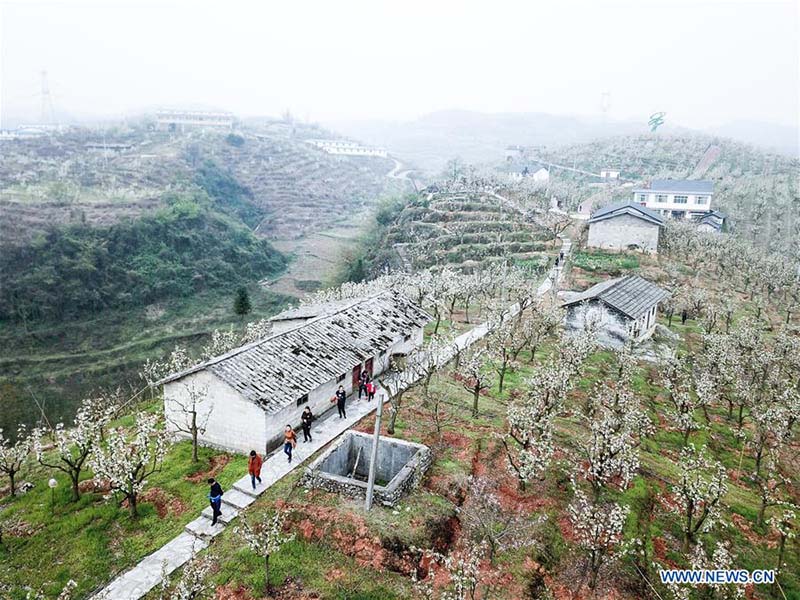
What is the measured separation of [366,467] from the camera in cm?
2205

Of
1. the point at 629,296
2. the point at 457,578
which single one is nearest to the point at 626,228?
the point at 629,296

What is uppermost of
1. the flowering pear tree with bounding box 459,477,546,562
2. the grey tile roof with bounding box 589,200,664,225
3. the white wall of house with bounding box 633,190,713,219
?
the grey tile roof with bounding box 589,200,664,225

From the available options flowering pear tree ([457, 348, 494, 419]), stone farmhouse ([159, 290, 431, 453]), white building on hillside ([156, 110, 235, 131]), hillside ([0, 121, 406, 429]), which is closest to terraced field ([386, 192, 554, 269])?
hillside ([0, 121, 406, 429])

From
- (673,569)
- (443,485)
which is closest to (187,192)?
(443,485)

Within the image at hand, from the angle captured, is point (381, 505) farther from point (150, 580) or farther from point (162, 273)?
point (162, 273)

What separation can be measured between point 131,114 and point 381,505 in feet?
626

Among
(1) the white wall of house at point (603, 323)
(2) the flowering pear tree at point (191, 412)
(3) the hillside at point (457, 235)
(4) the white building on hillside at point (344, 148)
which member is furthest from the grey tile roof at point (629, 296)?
(4) the white building on hillside at point (344, 148)

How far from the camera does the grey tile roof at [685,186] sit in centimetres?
7794

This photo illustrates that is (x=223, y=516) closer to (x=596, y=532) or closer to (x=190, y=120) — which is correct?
(x=596, y=532)

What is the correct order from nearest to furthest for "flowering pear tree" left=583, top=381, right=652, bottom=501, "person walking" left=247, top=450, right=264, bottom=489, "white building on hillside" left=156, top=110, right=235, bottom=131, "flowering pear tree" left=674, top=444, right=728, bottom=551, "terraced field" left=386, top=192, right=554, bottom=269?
"flowering pear tree" left=674, top=444, right=728, bottom=551, "flowering pear tree" left=583, top=381, right=652, bottom=501, "person walking" left=247, top=450, right=264, bottom=489, "terraced field" left=386, top=192, right=554, bottom=269, "white building on hillside" left=156, top=110, right=235, bottom=131

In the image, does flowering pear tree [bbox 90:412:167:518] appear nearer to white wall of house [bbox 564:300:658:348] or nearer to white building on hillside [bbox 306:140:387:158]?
white wall of house [bbox 564:300:658:348]

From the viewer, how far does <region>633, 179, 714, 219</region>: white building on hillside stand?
3066 inches

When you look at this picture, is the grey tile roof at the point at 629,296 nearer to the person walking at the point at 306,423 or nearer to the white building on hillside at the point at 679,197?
the person walking at the point at 306,423

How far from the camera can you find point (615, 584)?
15758mm
